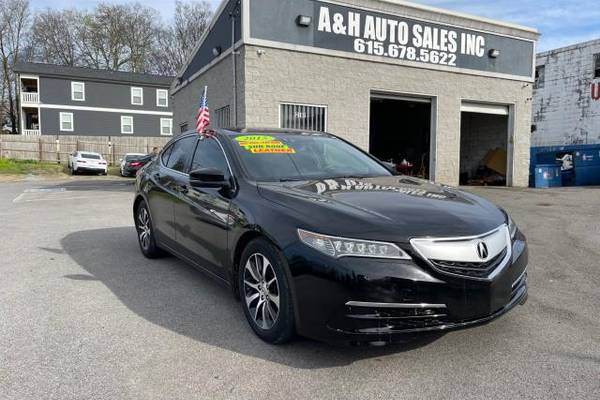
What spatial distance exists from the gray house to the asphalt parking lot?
122 feet

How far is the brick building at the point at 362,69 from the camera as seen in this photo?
12539 mm

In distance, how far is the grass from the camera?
26719 mm

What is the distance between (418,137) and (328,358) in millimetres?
18989

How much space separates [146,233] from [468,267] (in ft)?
14.1

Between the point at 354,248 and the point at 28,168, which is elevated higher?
the point at 354,248

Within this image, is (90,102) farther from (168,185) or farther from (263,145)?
(263,145)

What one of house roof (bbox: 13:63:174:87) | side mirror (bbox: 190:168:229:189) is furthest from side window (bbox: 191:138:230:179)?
house roof (bbox: 13:63:174:87)

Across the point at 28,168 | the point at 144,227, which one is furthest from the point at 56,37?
the point at 144,227

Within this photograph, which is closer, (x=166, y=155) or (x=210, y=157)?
(x=210, y=157)

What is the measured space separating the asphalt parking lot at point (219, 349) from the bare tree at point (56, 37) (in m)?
52.2

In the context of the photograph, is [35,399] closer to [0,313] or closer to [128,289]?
[0,313]

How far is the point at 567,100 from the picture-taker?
27.0 m

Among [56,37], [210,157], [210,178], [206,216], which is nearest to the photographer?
[210,178]

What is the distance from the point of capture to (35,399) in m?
2.71
